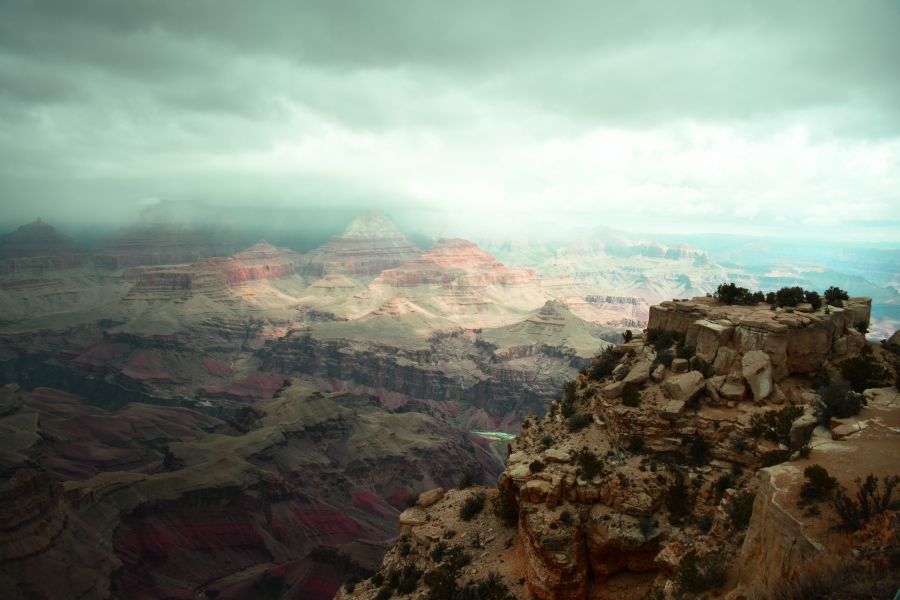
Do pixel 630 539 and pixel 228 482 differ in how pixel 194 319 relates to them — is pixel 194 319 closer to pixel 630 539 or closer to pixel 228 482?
pixel 228 482

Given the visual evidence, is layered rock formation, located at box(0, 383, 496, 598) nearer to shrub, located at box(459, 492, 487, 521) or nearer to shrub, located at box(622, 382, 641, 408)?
shrub, located at box(459, 492, 487, 521)

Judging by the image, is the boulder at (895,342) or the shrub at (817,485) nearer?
the shrub at (817,485)

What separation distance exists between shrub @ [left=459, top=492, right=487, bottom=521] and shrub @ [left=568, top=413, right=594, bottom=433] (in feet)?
A: 23.8

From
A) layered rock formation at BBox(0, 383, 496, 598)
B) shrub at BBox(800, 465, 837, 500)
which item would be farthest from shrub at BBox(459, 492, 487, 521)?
layered rock formation at BBox(0, 383, 496, 598)

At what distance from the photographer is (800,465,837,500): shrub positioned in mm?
13531

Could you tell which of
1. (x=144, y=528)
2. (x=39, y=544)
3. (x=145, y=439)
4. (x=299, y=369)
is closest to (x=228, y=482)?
(x=144, y=528)

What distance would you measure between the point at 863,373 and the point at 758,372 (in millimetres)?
4357

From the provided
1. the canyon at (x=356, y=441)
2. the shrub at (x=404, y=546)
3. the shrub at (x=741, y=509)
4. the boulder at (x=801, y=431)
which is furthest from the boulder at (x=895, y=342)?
the shrub at (x=404, y=546)

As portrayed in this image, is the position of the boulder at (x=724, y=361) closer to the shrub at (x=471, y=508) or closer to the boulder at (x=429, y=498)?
the shrub at (x=471, y=508)

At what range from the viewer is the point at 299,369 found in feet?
553

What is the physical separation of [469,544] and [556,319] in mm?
153772

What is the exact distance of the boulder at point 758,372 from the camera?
2186 centimetres

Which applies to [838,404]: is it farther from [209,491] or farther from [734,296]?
[209,491]

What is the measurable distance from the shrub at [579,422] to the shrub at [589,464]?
2.96 meters
